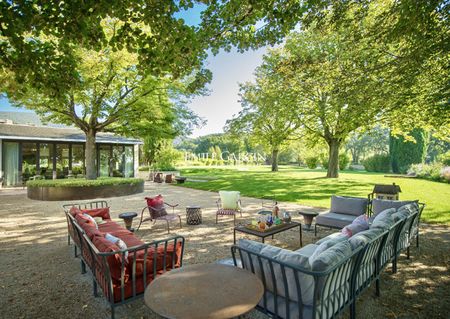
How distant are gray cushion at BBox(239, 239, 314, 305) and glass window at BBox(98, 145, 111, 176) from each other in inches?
835

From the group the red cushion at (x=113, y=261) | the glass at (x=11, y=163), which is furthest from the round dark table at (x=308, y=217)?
the glass at (x=11, y=163)

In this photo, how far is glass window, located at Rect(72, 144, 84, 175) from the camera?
64.4 feet

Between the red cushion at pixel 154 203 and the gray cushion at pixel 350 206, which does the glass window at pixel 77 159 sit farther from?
the gray cushion at pixel 350 206

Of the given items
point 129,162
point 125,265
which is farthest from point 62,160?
point 125,265

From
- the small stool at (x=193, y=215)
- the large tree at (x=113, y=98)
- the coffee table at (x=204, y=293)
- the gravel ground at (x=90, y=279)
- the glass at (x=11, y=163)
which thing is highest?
the large tree at (x=113, y=98)

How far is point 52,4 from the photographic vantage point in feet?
A: 10.7

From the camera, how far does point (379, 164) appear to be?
3684cm

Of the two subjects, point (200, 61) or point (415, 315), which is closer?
point (415, 315)

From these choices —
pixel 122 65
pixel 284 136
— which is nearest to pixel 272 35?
pixel 122 65

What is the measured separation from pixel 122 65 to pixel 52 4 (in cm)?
874

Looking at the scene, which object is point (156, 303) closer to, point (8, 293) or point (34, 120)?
point (8, 293)

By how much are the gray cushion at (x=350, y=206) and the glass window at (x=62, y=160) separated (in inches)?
772

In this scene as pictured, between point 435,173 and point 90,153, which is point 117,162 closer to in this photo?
point 90,153

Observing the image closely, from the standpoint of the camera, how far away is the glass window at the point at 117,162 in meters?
22.0
